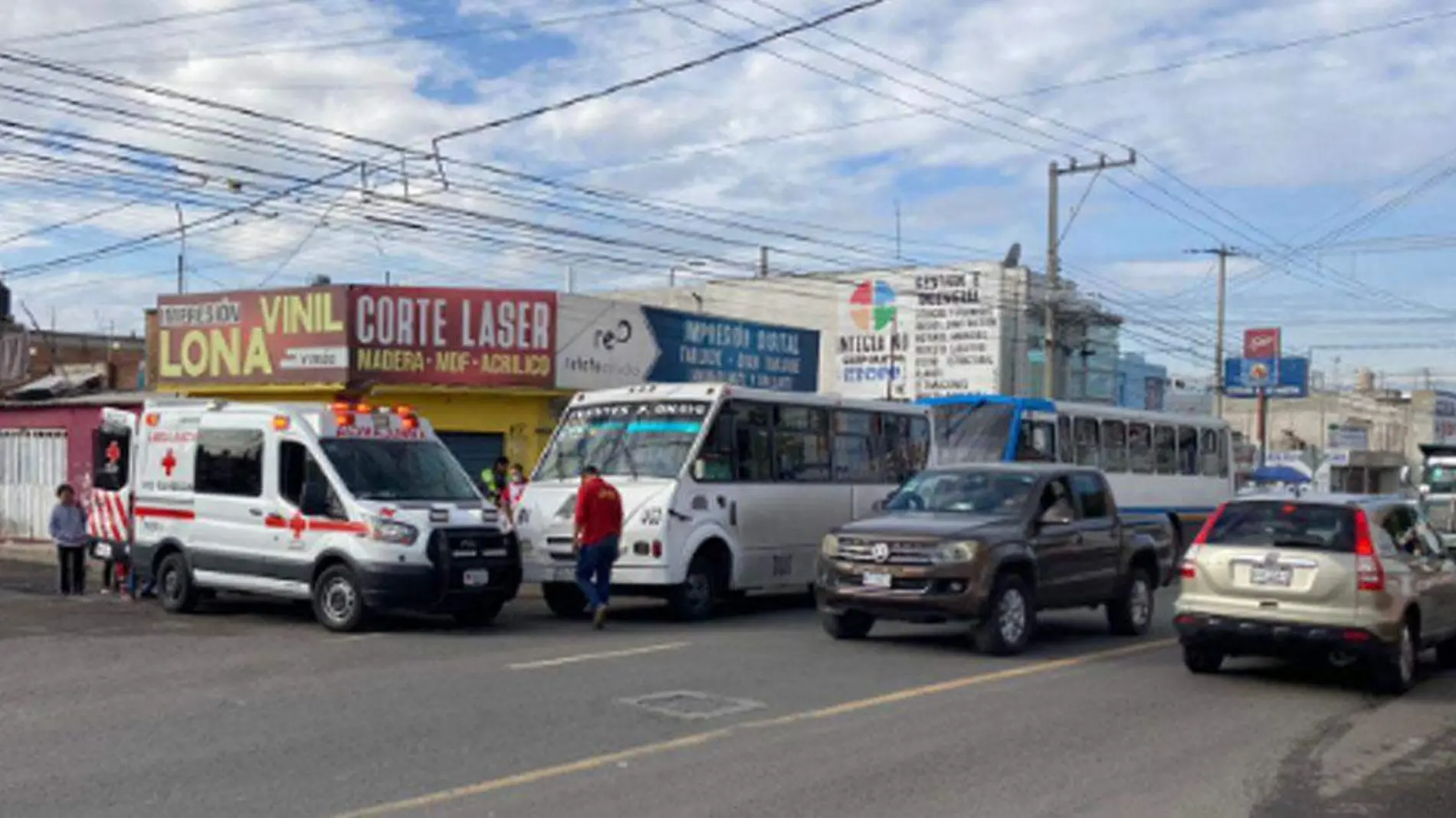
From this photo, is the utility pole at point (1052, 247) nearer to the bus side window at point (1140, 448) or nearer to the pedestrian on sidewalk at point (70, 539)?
the bus side window at point (1140, 448)

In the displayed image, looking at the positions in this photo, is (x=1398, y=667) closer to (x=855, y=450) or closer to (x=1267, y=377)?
(x=855, y=450)

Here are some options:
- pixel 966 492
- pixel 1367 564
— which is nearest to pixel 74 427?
pixel 966 492

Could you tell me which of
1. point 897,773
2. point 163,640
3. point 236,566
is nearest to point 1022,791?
point 897,773

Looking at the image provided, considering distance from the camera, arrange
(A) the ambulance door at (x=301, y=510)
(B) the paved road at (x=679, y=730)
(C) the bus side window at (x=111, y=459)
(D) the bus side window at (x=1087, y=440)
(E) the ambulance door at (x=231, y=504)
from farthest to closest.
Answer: (D) the bus side window at (x=1087, y=440) < (C) the bus side window at (x=111, y=459) < (E) the ambulance door at (x=231, y=504) < (A) the ambulance door at (x=301, y=510) < (B) the paved road at (x=679, y=730)

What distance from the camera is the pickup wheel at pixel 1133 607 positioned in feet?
52.1

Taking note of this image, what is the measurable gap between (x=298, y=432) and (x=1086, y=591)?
27.7 ft

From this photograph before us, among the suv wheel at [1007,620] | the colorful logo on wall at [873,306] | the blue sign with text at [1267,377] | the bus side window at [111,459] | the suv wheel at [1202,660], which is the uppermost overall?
the colorful logo on wall at [873,306]

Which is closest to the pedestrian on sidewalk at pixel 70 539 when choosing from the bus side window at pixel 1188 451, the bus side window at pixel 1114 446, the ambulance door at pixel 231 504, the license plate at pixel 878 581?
the ambulance door at pixel 231 504

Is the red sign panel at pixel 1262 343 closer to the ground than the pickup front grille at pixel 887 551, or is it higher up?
higher up

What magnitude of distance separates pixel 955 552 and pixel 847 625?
192cm

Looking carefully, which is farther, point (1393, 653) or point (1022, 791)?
point (1393, 653)

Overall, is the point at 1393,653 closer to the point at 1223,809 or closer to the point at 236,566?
the point at 1223,809

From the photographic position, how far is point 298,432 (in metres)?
15.6

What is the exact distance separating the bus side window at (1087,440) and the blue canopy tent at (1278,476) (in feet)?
62.0
